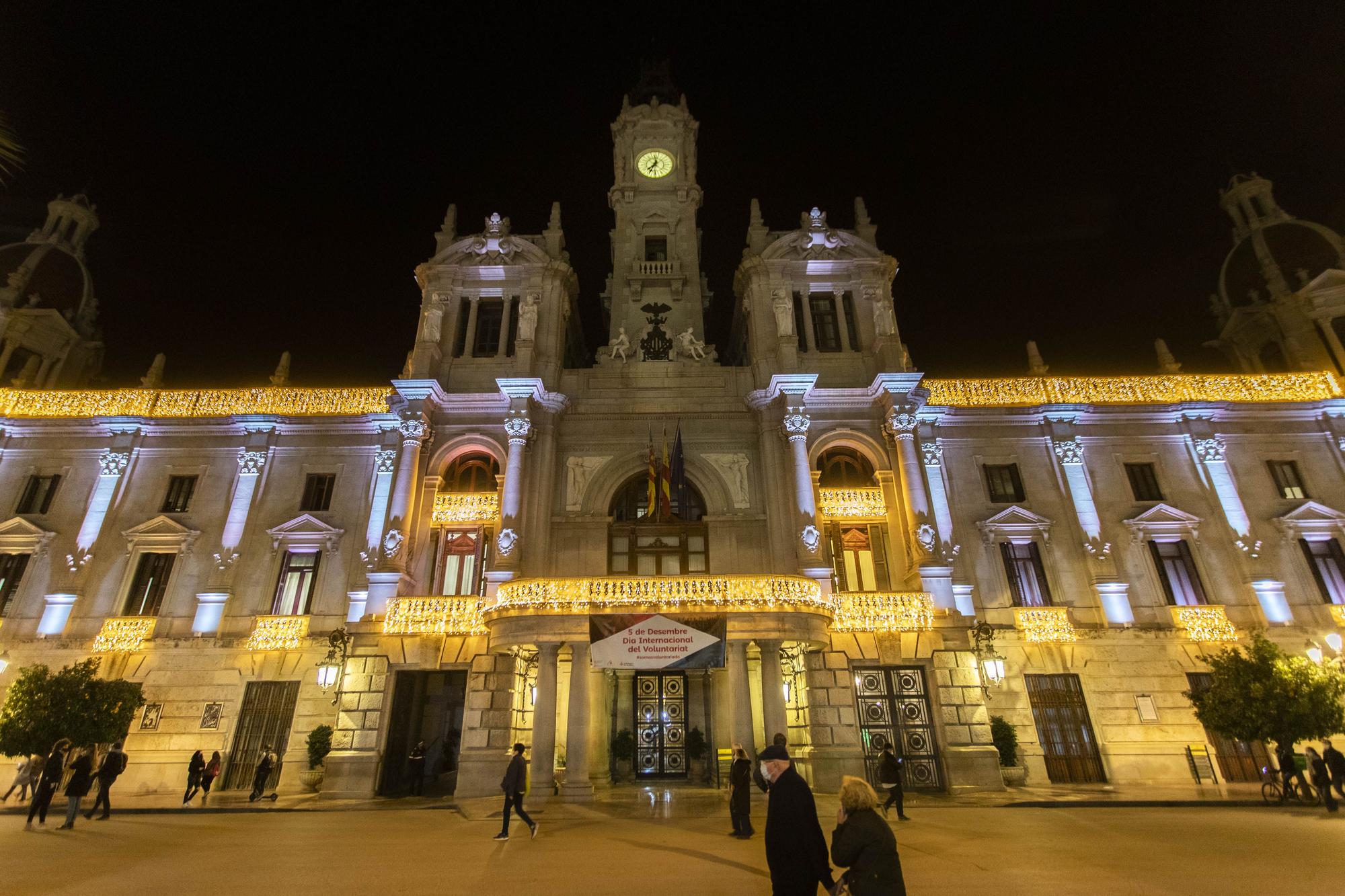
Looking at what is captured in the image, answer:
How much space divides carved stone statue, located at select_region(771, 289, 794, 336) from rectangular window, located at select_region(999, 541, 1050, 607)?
1315 cm

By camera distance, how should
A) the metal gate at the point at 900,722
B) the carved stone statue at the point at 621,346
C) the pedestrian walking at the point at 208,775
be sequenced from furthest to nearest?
the carved stone statue at the point at 621,346 < the metal gate at the point at 900,722 < the pedestrian walking at the point at 208,775

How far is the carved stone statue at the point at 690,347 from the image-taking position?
31.2 meters

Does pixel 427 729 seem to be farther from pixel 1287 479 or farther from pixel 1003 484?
pixel 1287 479

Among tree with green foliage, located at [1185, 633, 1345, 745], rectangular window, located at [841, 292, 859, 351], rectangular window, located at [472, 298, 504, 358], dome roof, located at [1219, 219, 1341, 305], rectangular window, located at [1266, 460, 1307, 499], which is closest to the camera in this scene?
tree with green foliage, located at [1185, 633, 1345, 745]

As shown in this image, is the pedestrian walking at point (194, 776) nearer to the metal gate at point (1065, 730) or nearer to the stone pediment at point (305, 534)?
the stone pediment at point (305, 534)

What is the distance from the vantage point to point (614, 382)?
99.4 ft

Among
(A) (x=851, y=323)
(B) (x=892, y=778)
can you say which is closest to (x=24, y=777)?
(B) (x=892, y=778)

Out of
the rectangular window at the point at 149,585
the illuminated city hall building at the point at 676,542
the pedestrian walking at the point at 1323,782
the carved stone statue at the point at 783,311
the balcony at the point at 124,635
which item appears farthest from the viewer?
the carved stone statue at the point at 783,311

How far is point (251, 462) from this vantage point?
28.8m

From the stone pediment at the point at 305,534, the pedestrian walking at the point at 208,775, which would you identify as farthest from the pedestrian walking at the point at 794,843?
the stone pediment at the point at 305,534

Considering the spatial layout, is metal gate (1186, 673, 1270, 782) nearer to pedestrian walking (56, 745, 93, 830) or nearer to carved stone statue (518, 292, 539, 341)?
carved stone statue (518, 292, 539, 341)

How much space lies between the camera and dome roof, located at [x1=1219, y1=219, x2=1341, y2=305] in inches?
1506

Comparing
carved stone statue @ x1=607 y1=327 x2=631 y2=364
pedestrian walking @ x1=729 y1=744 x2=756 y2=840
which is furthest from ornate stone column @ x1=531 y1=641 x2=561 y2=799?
carved stone statue @ x1=607 y1=327 x2=631 y2=364

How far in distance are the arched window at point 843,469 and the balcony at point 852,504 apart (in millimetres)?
724
